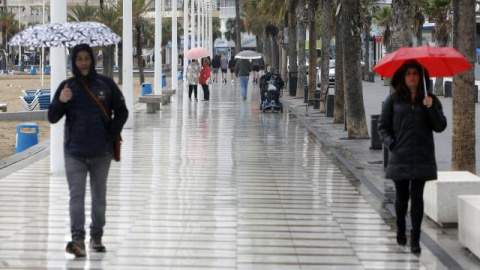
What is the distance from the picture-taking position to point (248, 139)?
21.0 meters

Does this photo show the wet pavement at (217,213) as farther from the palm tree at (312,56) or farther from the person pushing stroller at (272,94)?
the palm tree at (312,56)

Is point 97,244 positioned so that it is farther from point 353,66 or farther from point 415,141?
point 353,66

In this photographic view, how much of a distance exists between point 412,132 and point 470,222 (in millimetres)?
897

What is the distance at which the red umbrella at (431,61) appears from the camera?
9.16 meters

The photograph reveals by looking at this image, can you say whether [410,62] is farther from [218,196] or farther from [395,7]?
[395,7]

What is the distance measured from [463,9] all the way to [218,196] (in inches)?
145

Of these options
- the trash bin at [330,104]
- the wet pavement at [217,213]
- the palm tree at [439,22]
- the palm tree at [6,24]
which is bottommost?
the wet pavement at [217,213]

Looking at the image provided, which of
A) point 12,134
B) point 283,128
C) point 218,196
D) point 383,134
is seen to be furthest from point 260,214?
point 12,134

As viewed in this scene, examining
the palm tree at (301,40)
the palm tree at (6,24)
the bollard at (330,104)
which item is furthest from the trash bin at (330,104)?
the palm tree at (6,24)

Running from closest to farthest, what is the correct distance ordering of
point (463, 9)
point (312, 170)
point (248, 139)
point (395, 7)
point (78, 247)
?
1. point (78, 247)
2. point (463, 9)
3. point (312, 170)
4. point (395, 7)
5. point (248, 139)

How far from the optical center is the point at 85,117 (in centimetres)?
842

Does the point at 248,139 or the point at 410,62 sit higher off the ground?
the point at 410,62

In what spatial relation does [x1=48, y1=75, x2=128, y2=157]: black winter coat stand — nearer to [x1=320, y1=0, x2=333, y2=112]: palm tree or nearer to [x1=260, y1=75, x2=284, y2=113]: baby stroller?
[x1=260, y1=75, x2=284, y2=113]: baby stroller

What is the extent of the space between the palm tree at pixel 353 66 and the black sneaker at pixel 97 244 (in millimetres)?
12309
